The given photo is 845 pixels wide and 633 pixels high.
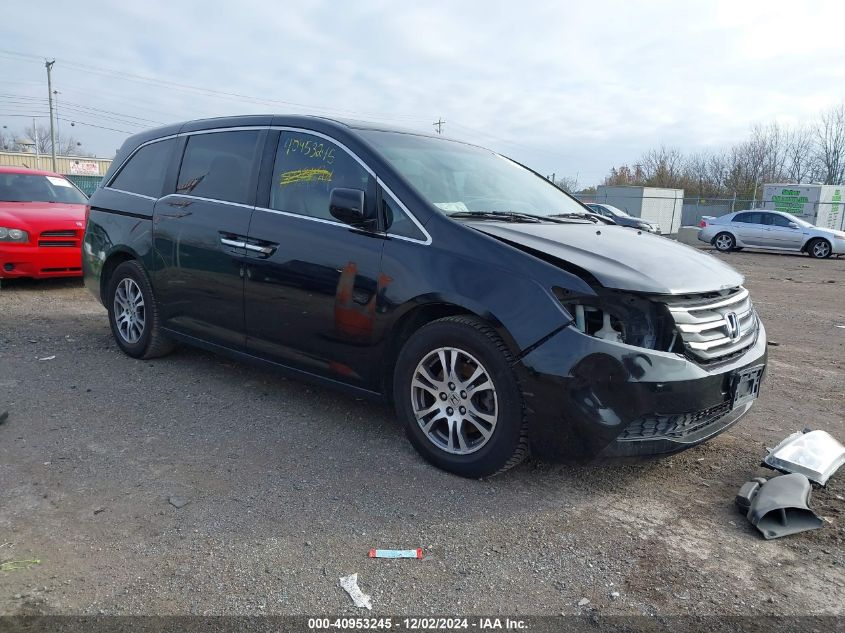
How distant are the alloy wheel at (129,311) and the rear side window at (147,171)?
759mm

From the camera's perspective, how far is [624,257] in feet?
10.9

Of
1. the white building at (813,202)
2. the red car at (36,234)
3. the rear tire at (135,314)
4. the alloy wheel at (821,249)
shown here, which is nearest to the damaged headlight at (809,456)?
the rear tire at (135,314)

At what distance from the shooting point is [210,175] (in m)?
4.68

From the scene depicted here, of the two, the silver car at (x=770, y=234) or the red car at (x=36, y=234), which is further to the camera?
the silver car at (x=770, y=234)

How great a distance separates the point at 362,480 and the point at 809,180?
186 feet

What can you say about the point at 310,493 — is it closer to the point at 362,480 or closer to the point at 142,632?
the point at 362,480

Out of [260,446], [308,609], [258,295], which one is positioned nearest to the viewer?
[308,609]

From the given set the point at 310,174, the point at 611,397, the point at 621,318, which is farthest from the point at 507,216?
the point at 611,397

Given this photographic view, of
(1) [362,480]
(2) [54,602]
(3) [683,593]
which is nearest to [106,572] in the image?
(2) [54,602]

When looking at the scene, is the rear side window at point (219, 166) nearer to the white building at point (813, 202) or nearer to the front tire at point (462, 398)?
the front tire at point (462, 398)

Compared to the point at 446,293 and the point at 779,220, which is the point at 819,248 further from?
the point at 446,293

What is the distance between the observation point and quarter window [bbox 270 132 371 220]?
12.7ft

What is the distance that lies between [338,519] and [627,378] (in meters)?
1.45

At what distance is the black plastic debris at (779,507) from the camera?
2941mm
